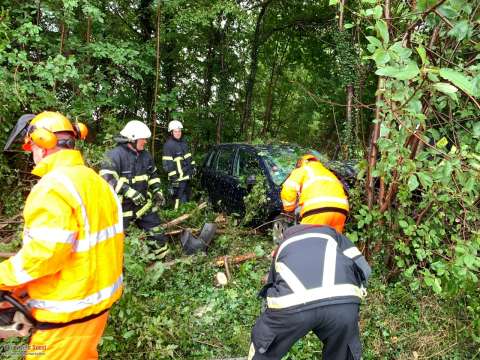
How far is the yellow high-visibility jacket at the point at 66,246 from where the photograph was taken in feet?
5.94

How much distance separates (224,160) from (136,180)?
2.77 metres

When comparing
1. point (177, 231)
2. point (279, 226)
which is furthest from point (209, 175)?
point (279, 226)

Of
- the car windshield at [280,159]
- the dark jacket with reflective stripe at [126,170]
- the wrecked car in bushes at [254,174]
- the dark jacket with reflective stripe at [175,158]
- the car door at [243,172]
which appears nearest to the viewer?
the dark jacket with reflective stripe at [126,170]

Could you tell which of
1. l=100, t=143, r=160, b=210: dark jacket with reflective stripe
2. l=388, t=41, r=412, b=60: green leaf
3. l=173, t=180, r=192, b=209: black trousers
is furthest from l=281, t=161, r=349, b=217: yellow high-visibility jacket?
l=173, t=180, r=192, b=209: black trousers

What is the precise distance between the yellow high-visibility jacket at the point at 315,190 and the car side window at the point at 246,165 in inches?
123

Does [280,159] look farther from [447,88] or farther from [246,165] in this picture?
[447,88]

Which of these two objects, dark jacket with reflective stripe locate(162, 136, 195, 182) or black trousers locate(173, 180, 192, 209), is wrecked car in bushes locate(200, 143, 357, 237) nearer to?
black trousers locate(173, 180, 192, 209)

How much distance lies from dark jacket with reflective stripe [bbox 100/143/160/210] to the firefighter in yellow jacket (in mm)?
2468

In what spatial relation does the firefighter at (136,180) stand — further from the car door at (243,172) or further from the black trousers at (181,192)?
the black trousers at (181,192)

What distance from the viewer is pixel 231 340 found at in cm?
371

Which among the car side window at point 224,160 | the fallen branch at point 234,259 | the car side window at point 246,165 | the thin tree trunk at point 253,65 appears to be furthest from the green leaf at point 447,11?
the thin tree trunk at point 253,65

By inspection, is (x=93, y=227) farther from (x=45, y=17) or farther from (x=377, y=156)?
(x=45, y=17)

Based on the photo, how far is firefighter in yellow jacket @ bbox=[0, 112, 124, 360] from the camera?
1.82 m

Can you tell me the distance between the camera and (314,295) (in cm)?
227
